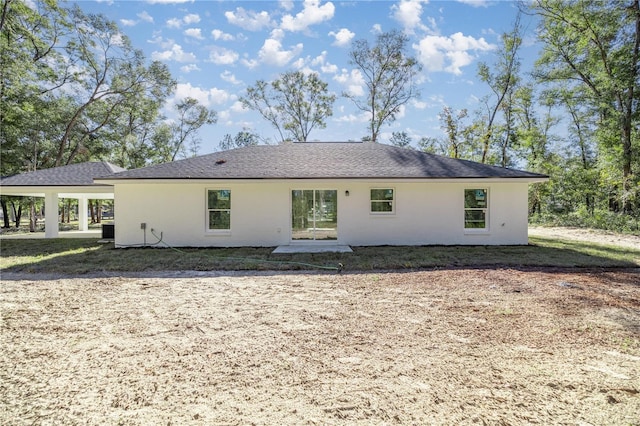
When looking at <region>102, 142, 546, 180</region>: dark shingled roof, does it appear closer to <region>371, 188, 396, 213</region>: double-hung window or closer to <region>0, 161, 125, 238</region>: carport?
<region>371, 188, 396, 213</region>: double-hung window

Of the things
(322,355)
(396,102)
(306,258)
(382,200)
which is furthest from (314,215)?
(396,102)

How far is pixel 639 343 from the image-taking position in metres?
3.61

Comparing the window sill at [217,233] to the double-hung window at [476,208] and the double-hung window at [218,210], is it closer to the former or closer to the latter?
the double-hung window at [218,210]

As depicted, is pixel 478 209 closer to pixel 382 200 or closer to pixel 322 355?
pixel 382 200

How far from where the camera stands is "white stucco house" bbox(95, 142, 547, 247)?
37.3 ft

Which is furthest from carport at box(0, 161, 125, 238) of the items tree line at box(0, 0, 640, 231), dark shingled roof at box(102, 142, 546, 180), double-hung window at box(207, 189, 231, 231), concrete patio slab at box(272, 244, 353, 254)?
tree line at box(0, 0, 640, 231)

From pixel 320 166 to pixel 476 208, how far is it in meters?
5.94

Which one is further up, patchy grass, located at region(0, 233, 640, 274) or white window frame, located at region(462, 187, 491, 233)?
white window frame, located at region(462, 187, 491, 233)

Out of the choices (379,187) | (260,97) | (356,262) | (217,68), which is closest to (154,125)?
A: (260,97)

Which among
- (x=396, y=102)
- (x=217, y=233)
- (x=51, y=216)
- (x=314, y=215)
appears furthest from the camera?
(x=396, y=102)

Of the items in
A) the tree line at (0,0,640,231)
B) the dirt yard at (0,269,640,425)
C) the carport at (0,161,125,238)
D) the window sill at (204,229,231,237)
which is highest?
the tree line at (0,0,640,231)

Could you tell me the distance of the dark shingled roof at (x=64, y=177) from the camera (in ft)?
44.8

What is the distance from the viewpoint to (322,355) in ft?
11.1

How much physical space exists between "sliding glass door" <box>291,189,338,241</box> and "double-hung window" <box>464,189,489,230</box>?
189 inches
